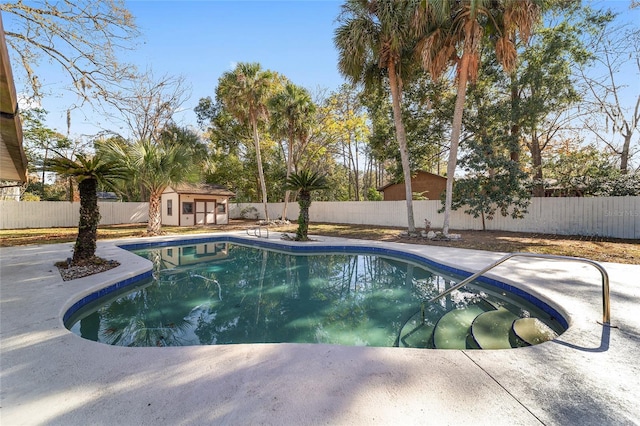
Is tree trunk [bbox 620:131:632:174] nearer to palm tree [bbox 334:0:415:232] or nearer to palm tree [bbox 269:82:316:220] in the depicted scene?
palm tree [bbox 334:0:415:232]

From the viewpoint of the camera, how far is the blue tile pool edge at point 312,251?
429 cm

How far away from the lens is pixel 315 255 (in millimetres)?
9578

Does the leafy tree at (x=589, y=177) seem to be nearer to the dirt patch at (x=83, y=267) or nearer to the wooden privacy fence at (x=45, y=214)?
the dirt patch at (x=83, y=267)

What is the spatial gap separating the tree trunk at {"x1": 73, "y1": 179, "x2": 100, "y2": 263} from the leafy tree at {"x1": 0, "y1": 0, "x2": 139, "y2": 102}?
9.00 feet

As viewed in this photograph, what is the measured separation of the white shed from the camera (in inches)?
730

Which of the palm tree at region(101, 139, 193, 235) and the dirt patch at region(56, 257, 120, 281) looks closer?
the dirt patch at region(56, 257, 120, 281)

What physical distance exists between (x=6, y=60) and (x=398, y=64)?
11.0 meters

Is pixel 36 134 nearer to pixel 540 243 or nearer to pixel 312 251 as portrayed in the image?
pixel 312 251

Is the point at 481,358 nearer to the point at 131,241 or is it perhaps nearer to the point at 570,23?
the point at 131,241

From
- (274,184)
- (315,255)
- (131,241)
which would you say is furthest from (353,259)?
(274,184)

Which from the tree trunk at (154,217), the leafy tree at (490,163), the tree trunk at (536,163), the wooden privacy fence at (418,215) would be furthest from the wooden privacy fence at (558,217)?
the tree trunk at (154,217)

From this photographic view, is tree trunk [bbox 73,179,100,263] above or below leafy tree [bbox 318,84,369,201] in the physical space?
below

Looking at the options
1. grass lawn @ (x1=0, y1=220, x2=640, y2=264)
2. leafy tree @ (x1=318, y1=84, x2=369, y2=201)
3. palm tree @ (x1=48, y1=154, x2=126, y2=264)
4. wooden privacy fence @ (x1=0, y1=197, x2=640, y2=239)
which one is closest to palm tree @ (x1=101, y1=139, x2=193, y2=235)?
grass lawn @ (x1=0, y1=220, x2=640, y2=264)

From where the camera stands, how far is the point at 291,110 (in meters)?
Answer: 16.4
